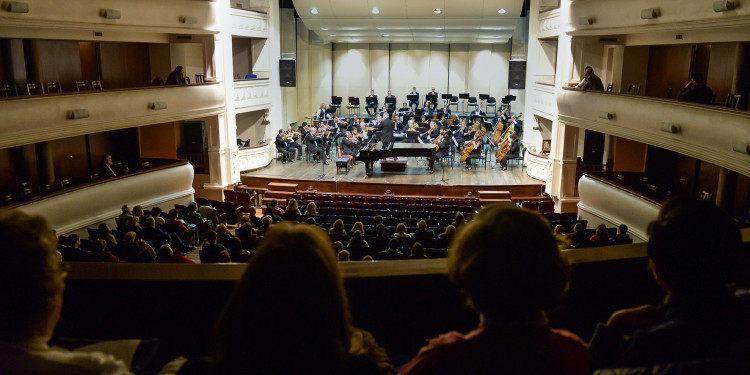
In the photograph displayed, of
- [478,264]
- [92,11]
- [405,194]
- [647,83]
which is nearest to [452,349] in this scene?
[478,264]

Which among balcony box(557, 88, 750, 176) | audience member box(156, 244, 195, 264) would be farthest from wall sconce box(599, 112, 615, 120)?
audience member box(156, 244, 195, 264)

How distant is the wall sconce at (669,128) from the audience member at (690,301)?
10131mm

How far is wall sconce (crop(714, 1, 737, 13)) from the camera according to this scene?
932 centimetres

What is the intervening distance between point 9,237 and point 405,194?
15.0 metres

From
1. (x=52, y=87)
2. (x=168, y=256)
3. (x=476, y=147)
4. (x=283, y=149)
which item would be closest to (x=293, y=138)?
(x=283, y=149)

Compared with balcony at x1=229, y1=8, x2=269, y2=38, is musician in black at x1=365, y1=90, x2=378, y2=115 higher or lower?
lower

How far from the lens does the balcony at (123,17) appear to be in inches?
439

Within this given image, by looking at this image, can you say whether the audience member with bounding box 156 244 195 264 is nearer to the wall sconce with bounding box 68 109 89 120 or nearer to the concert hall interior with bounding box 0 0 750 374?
the concert hall interior with bounding box 0 0 750 374

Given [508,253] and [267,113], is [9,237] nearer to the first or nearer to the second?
[508,253]

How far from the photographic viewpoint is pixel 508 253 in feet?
4.66

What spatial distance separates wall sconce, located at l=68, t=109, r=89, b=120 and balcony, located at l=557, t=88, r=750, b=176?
10.9m

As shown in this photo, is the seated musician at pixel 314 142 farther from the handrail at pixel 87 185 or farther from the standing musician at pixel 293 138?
the handrail at pixel 87 185

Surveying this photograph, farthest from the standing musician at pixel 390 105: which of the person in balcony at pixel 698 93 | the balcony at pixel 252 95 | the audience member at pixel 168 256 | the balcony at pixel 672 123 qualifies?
the audience member at pixel 168 256

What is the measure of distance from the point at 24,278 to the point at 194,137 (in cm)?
1745
